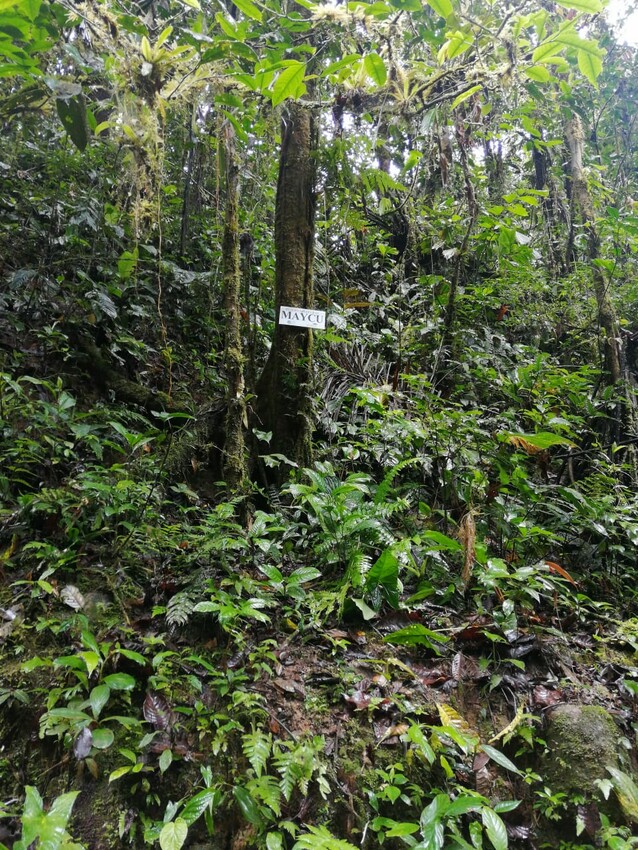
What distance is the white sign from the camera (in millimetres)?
3727

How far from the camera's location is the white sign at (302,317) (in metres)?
3.73

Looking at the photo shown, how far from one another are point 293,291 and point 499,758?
3221mm

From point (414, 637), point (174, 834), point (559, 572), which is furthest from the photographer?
point (559, 572)

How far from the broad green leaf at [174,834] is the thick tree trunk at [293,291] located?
7.72 ft

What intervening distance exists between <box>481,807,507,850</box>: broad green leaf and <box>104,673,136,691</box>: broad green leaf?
146cm

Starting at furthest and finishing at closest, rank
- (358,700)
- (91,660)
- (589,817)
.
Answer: (358,700)
(589,817)
(91,660)

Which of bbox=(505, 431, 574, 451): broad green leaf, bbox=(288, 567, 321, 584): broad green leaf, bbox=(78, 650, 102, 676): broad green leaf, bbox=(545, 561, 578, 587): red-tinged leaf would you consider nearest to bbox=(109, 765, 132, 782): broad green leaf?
bbox=(78, 650, 102, 676): broad green leaf

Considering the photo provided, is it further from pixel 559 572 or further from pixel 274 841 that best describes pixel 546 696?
pixel 274 841

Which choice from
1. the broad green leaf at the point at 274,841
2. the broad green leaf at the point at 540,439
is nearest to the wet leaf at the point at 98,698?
the broad green leaf at the point at 274,841

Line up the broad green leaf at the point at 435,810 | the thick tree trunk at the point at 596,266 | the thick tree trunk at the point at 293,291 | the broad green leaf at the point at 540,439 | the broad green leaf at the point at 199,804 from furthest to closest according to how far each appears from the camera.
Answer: the thick tree trunk at the point at 596,266 < the thick tree trunk at the point at 293,291 < the broad green leaf at the point at 540,439 < the broad green leaf at the point at 435,810 < the broad green leaf at the point at 199,804

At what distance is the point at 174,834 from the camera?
167 cm

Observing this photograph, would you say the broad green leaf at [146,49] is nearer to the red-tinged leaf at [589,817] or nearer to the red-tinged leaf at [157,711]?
the red-tinged leaf at [157,711]

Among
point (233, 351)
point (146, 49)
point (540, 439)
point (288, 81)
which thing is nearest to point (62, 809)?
point (233, 351)

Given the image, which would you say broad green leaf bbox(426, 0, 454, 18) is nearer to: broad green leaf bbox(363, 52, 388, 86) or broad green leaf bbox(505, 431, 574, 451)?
broad green leaf bbox(363, 52, 388, 86)
